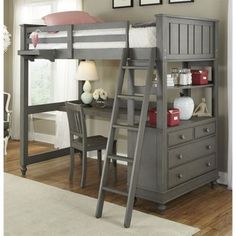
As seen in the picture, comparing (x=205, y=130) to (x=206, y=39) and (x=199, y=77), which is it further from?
(x=206, y=39)

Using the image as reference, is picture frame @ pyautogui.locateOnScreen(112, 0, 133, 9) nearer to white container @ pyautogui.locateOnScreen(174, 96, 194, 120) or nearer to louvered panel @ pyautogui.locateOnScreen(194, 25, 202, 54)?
louvered panel @ pyautogui.locateOnScreen(194, 25, 202, 54)

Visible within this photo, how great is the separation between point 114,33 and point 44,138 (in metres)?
3.29

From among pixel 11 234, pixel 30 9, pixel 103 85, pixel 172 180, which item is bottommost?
pixel 11 234

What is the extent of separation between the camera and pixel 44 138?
21.6ft

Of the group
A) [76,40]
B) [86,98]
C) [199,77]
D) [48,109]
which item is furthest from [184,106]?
[48,109]

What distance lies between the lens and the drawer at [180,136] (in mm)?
3493

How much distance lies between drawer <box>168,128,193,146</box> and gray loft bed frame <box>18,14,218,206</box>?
4.3 inches

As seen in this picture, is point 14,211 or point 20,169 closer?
point 14,211

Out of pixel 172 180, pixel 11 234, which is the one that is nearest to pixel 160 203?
pixel 172 180

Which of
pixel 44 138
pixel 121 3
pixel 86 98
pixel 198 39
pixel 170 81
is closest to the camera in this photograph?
pixel 170 81

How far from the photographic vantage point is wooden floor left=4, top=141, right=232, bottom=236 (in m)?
3.23

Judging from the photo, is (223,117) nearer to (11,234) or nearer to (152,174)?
(152,174)

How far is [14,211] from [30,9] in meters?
4.16

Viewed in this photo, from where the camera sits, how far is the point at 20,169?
15.8ft
